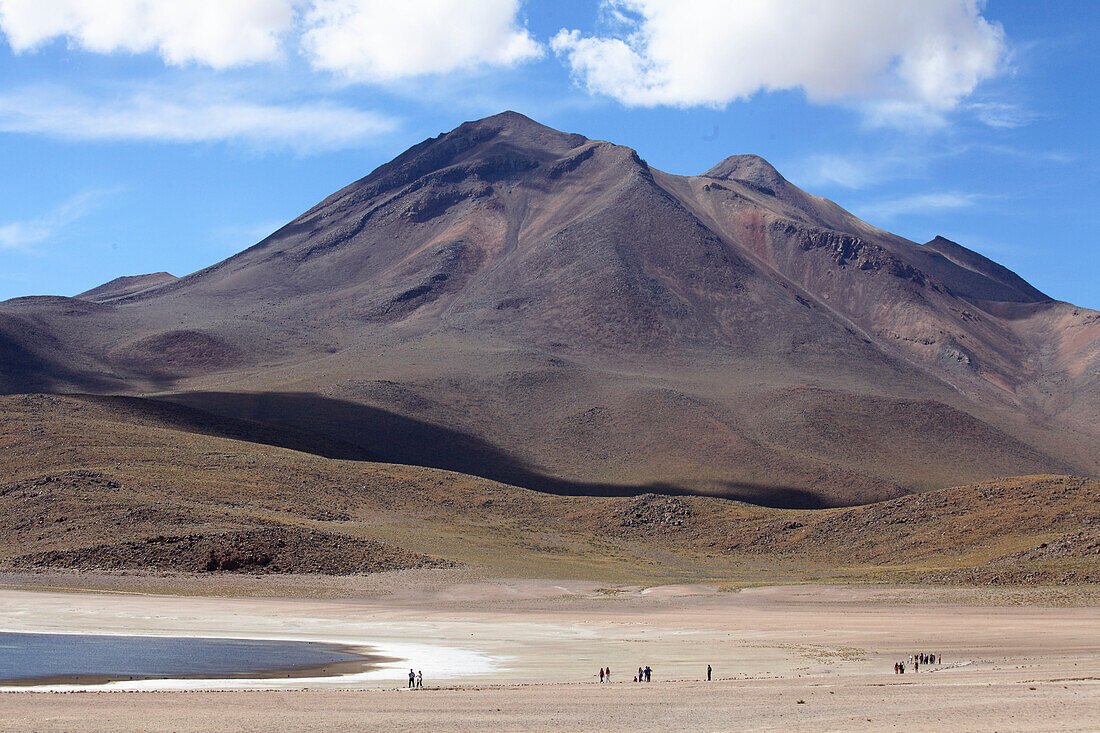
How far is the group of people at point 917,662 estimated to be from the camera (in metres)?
31.2

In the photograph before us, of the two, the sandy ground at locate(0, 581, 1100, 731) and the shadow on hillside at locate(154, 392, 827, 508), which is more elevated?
the shadow on hillside at locate(154, 392, 827, 508)

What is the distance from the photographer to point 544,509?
95.3 metres

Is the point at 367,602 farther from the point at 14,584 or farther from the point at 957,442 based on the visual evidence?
the point at 957,442

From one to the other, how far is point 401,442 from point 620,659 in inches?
4225

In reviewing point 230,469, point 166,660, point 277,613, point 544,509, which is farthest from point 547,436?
point 166,660

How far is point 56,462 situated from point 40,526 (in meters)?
14.7

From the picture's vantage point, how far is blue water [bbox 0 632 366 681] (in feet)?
108

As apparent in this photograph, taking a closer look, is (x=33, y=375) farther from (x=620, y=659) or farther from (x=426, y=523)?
(x=620, y=659)

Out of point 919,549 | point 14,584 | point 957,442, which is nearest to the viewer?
point 14,584

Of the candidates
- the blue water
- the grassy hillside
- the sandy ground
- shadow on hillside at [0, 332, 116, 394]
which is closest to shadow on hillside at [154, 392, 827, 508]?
the grassy hillside

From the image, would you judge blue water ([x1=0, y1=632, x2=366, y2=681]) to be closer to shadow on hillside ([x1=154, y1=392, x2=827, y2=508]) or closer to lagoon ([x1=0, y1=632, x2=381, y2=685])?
lagoon ([x1=0, y1=632, x2=381, y2=685])

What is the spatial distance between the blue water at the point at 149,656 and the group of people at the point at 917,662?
18.4 metres

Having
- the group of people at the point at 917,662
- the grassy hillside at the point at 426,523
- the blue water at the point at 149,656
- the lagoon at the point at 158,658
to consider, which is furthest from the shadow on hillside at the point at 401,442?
the group of people at the point at 917,662

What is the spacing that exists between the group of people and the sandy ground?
565 millimetres
